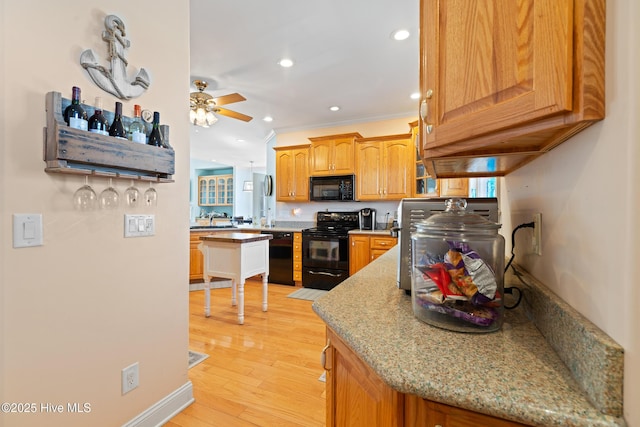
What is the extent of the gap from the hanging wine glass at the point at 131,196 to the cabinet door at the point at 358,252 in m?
3.01

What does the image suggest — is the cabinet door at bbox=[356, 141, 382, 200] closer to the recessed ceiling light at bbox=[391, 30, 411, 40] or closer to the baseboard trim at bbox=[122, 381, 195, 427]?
the recessed ceiling light at bbox=[391, 30, 411, 40]

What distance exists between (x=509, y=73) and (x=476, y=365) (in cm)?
61

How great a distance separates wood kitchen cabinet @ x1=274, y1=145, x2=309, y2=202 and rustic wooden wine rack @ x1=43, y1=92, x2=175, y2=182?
3.41 metres

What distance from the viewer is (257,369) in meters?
2.17

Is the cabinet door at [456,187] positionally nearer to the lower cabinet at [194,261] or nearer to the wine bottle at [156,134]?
the wine bottle at [156,134]

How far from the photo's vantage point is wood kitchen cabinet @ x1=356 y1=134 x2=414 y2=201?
4215 millimetres

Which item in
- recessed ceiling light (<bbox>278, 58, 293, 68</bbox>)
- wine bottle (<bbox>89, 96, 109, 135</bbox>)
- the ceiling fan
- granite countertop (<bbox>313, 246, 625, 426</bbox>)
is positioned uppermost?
recessed ceiling light (<bbox>278, 58, 293, 68</bbox>)

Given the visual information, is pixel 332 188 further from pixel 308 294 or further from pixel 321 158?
pixel 308 294

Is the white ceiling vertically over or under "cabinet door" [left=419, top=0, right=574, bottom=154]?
over

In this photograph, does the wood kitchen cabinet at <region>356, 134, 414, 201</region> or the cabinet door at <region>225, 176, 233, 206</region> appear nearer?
the wood kitchen cabinet at <region>356, 134, 414, 201</region>

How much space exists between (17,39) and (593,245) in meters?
1.82

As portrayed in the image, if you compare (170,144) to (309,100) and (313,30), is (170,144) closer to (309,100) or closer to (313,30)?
(313,30)

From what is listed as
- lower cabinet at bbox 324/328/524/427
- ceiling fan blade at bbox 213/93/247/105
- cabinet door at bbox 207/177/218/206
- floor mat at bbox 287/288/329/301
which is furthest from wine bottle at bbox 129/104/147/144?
cabinet door at bbox 207/177/218/206

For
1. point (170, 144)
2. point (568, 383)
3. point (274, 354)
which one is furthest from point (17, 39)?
point (274, 354)
